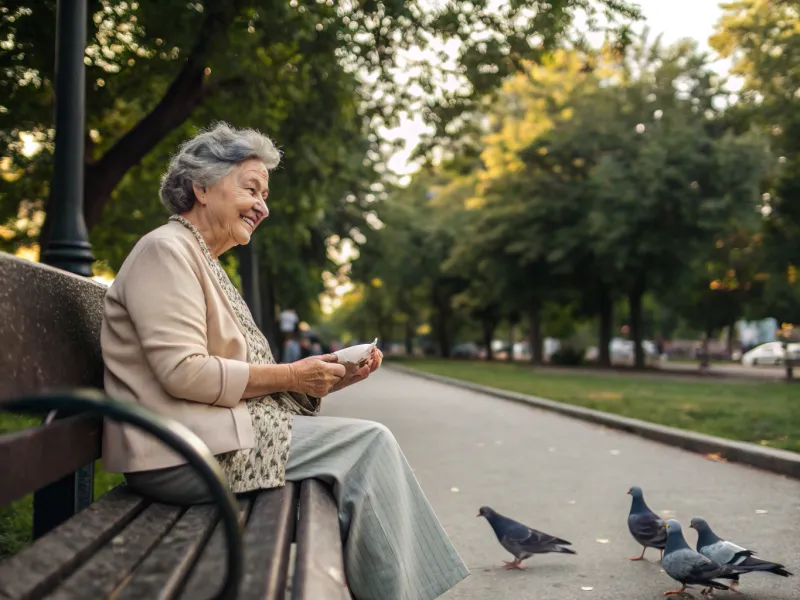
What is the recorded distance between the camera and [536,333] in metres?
41.9

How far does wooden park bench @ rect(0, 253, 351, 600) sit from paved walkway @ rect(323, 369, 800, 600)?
1.82 meters

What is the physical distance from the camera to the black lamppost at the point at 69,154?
5.36 meters

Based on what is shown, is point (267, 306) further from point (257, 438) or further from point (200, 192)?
point (257, 438)

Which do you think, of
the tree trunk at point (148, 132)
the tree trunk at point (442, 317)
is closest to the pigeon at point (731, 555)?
the tree trunk at point (148, 132)

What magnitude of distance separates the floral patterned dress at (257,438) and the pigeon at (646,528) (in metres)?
2.24

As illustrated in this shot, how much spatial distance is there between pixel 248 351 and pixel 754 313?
38010mm

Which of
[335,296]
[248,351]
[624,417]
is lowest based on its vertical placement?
[624,417]

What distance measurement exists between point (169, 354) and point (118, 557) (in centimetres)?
70

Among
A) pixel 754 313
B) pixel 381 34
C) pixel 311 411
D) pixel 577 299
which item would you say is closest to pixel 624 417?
pixel 381 34

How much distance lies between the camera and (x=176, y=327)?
2.73m

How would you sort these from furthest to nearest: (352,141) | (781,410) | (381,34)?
(352,141) → (781,410) → (381,34)

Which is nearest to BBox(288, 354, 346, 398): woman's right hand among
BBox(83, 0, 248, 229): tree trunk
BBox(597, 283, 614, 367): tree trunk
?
BBox(83, 0, 248, 229): tree trunk

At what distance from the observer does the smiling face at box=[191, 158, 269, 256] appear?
3.28 meters

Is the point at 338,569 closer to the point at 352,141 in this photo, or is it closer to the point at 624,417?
the point at 624,417
